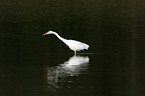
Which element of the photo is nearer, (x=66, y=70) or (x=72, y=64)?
(x=66, y=70)

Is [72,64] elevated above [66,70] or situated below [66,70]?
above

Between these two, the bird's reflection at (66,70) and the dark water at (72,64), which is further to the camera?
the bird's reflection at (66,70)

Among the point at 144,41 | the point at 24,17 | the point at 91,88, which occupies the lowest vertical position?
the point at 91,88

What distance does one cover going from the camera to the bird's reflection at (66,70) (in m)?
17.5

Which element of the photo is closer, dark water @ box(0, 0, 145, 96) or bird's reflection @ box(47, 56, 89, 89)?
dark water @ box(0, 0, 145, 96)

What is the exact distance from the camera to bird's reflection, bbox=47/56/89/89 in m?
17.5

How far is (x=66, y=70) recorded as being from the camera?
1939cm

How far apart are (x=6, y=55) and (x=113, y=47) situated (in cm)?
661

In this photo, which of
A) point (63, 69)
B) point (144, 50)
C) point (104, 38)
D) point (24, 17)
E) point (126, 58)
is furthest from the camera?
point (24, 17)

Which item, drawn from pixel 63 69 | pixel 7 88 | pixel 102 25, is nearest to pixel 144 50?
pixel 63 69

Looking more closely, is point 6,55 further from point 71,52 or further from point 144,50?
point 144,50

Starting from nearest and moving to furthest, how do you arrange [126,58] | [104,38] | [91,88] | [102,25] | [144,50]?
[91,88]
[126,58]
[144,50]
[104,38]
[102,25]

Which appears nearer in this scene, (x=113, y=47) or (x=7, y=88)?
(x=7, y=88)

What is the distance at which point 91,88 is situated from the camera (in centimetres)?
1620
